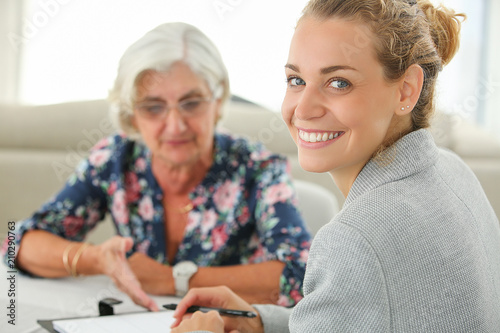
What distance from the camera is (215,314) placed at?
0.87m

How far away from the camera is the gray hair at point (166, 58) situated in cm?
138

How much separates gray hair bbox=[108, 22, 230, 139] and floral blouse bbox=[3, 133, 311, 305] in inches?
6.8

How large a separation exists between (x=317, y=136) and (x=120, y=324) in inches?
19.1

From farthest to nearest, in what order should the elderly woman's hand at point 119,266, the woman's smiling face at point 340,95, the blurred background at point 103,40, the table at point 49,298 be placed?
the blurred background at point 103,40 < the elderly woman's hand at point 119,266 < the table at point 49,298 < the woman's smiling face at point 340,95

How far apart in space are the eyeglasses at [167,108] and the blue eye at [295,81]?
1.91ft

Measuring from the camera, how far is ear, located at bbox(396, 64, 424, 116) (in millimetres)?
802

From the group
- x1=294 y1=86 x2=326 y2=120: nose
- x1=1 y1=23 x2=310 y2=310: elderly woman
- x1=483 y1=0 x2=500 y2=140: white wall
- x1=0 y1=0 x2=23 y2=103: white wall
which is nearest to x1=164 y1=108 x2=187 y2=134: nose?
x1=1 y1=23 x2=310 y2=310: elderly woman

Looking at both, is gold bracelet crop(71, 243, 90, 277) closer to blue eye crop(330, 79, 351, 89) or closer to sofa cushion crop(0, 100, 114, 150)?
blue eye crop(330, 79, 351, 89)

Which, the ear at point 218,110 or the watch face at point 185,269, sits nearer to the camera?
the watch face at point 185,269

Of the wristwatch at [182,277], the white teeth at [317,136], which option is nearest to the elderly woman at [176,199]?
the wristwatch at [182,277]

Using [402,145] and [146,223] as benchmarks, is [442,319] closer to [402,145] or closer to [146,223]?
[402,145]

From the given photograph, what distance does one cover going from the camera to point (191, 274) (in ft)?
4.12

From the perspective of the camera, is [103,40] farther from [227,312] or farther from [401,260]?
[401,260]

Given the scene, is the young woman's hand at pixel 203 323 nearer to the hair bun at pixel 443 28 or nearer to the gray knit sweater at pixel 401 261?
the gray knit sweater at pixel 401 261
